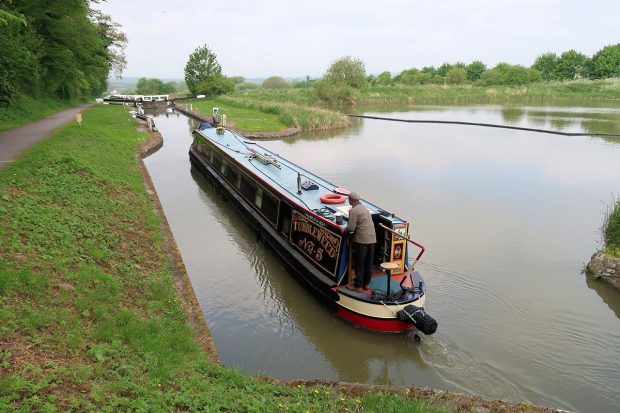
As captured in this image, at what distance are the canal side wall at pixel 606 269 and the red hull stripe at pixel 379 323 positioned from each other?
504 centimetres

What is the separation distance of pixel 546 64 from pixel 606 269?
9793 cm

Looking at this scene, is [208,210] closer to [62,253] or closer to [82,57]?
[62,253]

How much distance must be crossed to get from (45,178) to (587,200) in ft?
53.6

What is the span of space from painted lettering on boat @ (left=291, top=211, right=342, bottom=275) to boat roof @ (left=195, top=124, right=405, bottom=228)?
0.26 m

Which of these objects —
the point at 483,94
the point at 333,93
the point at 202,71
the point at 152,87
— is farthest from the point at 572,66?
the point at 152,87

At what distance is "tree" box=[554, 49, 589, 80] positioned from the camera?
8039 centimetres

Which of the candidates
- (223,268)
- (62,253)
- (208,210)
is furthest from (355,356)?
(208,210)

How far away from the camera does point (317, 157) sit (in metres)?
20.4

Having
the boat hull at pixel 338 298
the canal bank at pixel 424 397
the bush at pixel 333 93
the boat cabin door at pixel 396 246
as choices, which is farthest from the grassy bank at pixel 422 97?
the canal bank at pixel 424 397

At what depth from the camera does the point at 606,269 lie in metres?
9.02

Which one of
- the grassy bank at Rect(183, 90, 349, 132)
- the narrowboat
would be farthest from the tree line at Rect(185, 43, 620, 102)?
the narrowboat

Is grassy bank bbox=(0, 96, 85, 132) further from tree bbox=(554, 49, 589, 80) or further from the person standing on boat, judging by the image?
tree bbox=(554, 49, 589, 80)

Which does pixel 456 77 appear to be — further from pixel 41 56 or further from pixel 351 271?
pixel 351 271

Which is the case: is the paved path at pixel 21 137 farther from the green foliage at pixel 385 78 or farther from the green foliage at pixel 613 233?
the green foliage at pixel 385 78
